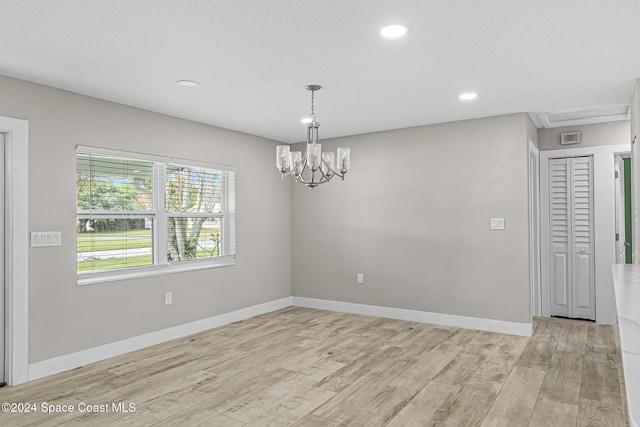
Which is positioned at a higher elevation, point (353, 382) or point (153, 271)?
point (153, 271)

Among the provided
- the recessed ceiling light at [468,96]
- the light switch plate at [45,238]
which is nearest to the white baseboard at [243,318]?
the light switch plate at [45,238]

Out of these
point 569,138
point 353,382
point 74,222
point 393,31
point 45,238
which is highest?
point 393,31

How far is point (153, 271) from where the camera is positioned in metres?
4.30

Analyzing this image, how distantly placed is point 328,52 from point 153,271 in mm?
2846

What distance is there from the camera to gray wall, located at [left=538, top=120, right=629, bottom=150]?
15.8ft

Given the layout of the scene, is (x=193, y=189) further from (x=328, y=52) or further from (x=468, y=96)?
(x=468, y=96)

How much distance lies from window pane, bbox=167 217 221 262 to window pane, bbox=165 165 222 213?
0.13 meters

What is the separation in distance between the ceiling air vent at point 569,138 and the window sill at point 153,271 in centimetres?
425

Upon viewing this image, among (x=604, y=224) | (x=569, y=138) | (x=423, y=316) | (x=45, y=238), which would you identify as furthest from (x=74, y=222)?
(x=604, y=224)

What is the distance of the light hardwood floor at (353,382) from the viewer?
268 centimetres

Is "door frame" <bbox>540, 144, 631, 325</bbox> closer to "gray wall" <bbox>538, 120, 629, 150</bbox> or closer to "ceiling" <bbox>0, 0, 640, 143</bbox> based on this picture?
"gray wall" <bbox>538, 120, 629, 150</bbox>

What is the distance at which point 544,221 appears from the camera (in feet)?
17.3

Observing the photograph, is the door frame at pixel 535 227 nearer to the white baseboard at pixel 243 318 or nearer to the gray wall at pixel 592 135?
the gray wall at pixel 592 135

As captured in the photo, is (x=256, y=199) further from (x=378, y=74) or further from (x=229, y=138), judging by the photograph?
(x=378, y=74)
